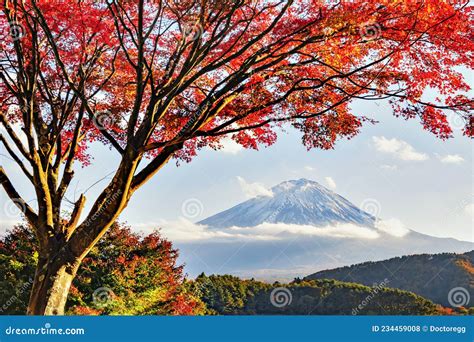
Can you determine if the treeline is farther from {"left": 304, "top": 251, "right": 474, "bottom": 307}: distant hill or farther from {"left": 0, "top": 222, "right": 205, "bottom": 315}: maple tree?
{"left": 304, "top": 251, "right": 474, "bottom": 307}: distant hill

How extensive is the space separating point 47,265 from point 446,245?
408 ft

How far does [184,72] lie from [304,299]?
89.7ft

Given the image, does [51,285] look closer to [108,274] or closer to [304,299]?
[108,274]

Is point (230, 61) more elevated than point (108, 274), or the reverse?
point (230, 61)

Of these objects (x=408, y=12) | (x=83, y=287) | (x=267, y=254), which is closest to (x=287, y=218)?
(x=267, y=254)

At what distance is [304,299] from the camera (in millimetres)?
32156

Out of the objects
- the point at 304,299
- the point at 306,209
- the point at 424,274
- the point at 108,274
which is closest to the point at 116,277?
the point at 108,274

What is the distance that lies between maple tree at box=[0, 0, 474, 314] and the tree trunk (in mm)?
15

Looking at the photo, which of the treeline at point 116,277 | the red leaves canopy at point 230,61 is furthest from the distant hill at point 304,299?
the red leaves canopy at point 230,61

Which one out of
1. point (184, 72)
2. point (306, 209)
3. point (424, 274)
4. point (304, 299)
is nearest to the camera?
point (184, 72)

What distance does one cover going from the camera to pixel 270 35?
7.74m

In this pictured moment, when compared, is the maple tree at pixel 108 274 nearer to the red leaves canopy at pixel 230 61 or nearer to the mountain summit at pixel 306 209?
the red leaves canopy at pixel 230 61

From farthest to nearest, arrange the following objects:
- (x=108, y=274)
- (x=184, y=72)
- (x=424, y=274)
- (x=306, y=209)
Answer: (x=306, y=209) → (x=424, y=274) → (x=108, y=274) → (x=184, y=72)

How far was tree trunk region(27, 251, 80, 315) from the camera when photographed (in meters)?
6.82
